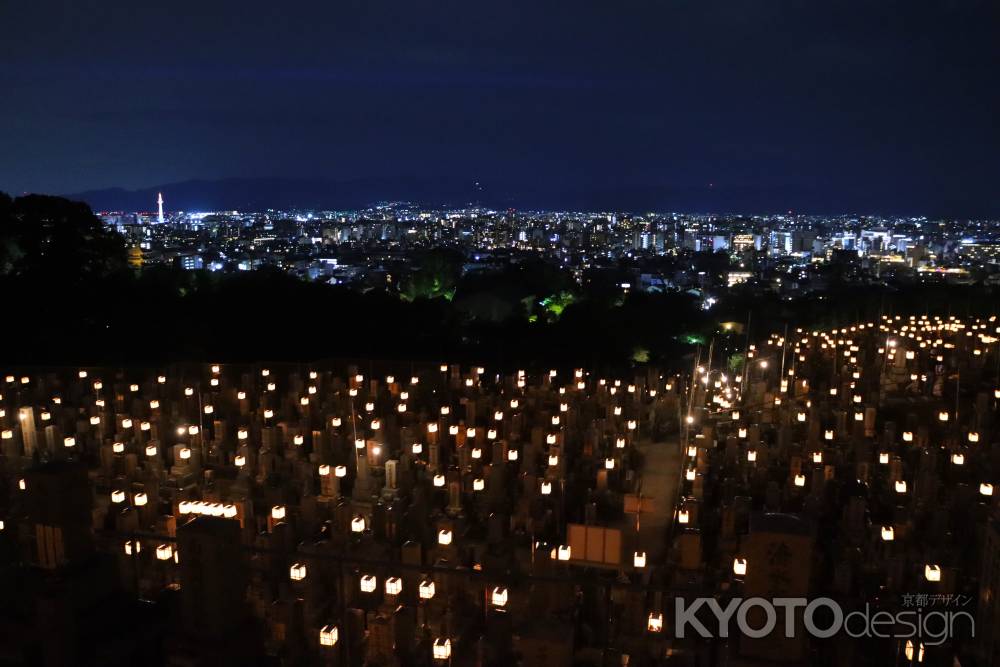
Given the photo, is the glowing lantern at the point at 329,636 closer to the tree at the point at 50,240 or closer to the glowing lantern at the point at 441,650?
the glowing lantern at the point at 441,650

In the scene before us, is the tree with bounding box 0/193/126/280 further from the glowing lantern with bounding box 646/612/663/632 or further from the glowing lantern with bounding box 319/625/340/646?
the glowing lantern with bounding box 646/612/663/632

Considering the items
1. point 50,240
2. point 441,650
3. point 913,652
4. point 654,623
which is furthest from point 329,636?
point 50,240

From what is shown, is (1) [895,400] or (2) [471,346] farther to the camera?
(2) [471,346]

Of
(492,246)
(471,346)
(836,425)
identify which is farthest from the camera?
(492,246)

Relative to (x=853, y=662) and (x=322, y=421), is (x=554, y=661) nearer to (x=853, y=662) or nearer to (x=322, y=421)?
(x=853, y=662)

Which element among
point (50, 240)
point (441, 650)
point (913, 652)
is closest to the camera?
point (441, 650)

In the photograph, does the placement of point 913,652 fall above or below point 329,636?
below

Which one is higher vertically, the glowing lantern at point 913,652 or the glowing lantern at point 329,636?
the glowing lantern at point 329,636

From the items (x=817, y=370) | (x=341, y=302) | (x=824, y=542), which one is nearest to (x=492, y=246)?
(x=341, y=302)

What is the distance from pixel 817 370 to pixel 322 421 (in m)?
9.41

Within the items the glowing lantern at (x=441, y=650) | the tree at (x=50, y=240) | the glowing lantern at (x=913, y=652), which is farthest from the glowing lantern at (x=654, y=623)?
the tree at (x=50, y=240)

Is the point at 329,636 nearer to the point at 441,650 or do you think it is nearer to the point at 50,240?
the point at 441,650

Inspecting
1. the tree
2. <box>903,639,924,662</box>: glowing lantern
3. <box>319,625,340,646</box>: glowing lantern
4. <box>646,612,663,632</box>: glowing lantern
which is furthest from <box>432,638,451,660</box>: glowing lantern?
the tree

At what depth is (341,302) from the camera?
18.3 m
